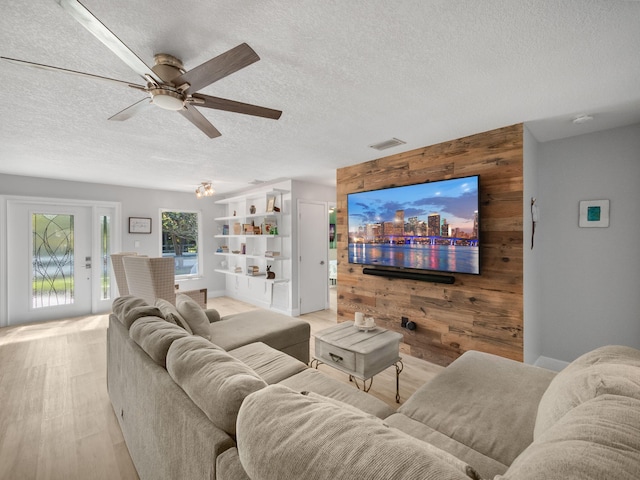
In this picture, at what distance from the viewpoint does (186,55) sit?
1658mm

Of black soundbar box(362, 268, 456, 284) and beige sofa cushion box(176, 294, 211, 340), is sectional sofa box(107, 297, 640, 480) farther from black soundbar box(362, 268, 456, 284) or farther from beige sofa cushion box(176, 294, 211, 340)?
black soundbar box(362, 268, 456, 284)

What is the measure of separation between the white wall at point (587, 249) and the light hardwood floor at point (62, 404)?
1.45 m

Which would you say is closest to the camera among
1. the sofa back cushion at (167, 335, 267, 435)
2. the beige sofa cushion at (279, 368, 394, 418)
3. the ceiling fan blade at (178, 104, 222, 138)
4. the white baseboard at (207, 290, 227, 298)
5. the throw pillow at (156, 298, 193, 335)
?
the sofa back cushion at (167, 335, 267, 435)

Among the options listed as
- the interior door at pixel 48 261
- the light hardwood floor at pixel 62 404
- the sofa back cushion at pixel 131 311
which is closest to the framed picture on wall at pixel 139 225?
the interior door at pixel 48 261

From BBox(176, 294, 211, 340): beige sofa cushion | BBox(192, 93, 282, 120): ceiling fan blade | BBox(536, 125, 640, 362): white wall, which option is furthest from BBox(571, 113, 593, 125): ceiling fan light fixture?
BBox(176, 294, 211, 340): beige sofa cushion

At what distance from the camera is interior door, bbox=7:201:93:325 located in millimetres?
4707

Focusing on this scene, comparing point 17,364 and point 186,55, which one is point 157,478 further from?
point 17,364

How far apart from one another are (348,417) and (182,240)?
678cm

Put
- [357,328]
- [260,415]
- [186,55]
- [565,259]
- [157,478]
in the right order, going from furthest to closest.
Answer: [565,259]
[357,328]
[186,55]
[157,478]
[260,415]

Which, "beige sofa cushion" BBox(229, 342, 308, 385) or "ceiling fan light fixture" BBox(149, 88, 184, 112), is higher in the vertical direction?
"ceiling fan light fixture" BBox(149, 88, 184, 112)

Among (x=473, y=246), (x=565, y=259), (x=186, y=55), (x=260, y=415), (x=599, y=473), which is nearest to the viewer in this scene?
(x=599, y=473)

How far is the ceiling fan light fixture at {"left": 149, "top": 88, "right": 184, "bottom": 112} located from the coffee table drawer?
2.03 metres

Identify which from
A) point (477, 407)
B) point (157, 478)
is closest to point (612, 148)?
point (477, 407)

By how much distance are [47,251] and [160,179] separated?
7.39ft
